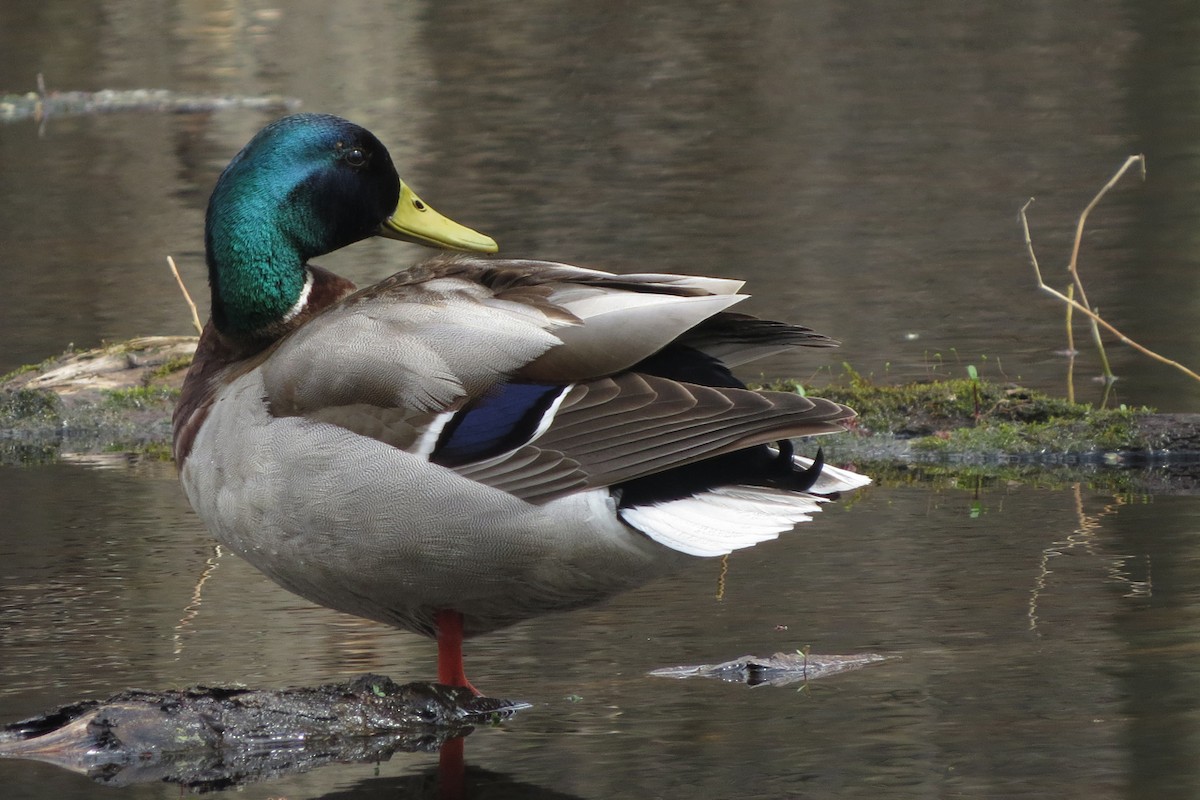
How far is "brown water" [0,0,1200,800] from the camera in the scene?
465cm

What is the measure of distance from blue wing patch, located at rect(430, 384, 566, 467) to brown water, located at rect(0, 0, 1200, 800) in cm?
67

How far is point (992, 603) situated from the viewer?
5652 millimetres

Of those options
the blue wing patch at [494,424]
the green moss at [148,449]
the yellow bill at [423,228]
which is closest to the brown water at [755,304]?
the green moss at [148,449]

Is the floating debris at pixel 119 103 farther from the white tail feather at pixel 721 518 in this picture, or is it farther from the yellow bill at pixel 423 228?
the white tail feather at pixel 721 518

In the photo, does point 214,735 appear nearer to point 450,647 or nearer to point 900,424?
point 450,647

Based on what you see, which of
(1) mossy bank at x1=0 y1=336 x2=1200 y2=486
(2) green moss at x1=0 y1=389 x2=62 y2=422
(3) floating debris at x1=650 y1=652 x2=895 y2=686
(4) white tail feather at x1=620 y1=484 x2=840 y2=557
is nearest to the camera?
(4) white tail feather at x1=620 y1=484 x2=840 y2=557

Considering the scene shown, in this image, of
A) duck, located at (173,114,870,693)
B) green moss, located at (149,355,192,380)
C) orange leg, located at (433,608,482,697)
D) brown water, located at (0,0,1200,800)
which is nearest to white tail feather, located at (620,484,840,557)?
duck, located at (173,114,870,693)

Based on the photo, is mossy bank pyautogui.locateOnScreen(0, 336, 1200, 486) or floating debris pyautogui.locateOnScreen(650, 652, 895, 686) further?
mossy bank pyautogui.locateOnScreen(0, 336, 1200, 486)

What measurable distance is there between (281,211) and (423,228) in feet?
1.50

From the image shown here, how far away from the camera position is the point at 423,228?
19.0 feet

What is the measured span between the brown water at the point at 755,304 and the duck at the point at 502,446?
41 cm

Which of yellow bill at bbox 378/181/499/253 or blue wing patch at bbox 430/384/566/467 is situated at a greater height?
yellow bill at bbox 378/181/499/253

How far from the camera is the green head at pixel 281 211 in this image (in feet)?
18.0

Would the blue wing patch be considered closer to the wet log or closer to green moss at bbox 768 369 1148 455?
the wet log
